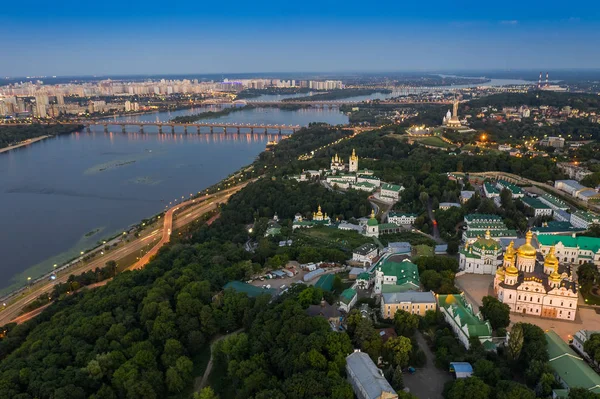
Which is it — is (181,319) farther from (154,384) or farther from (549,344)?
(549,344)

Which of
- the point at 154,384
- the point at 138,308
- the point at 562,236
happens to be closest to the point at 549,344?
the point at 562,236

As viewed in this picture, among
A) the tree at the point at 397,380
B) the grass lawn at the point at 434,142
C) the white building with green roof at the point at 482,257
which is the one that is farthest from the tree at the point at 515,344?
the grass lawn at the point at 434,142

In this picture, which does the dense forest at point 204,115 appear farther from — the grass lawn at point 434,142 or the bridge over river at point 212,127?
the grass lawn at point 434,142

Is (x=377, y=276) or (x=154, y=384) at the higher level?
(x=377, y=276)

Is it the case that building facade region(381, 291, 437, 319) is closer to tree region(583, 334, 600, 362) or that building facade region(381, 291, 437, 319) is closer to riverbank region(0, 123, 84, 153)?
tree region(583, 334, 600, 362)

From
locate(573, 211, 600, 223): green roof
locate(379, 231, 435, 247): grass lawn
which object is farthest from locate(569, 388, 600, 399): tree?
locate(573, 211, 600, 223): green roof
